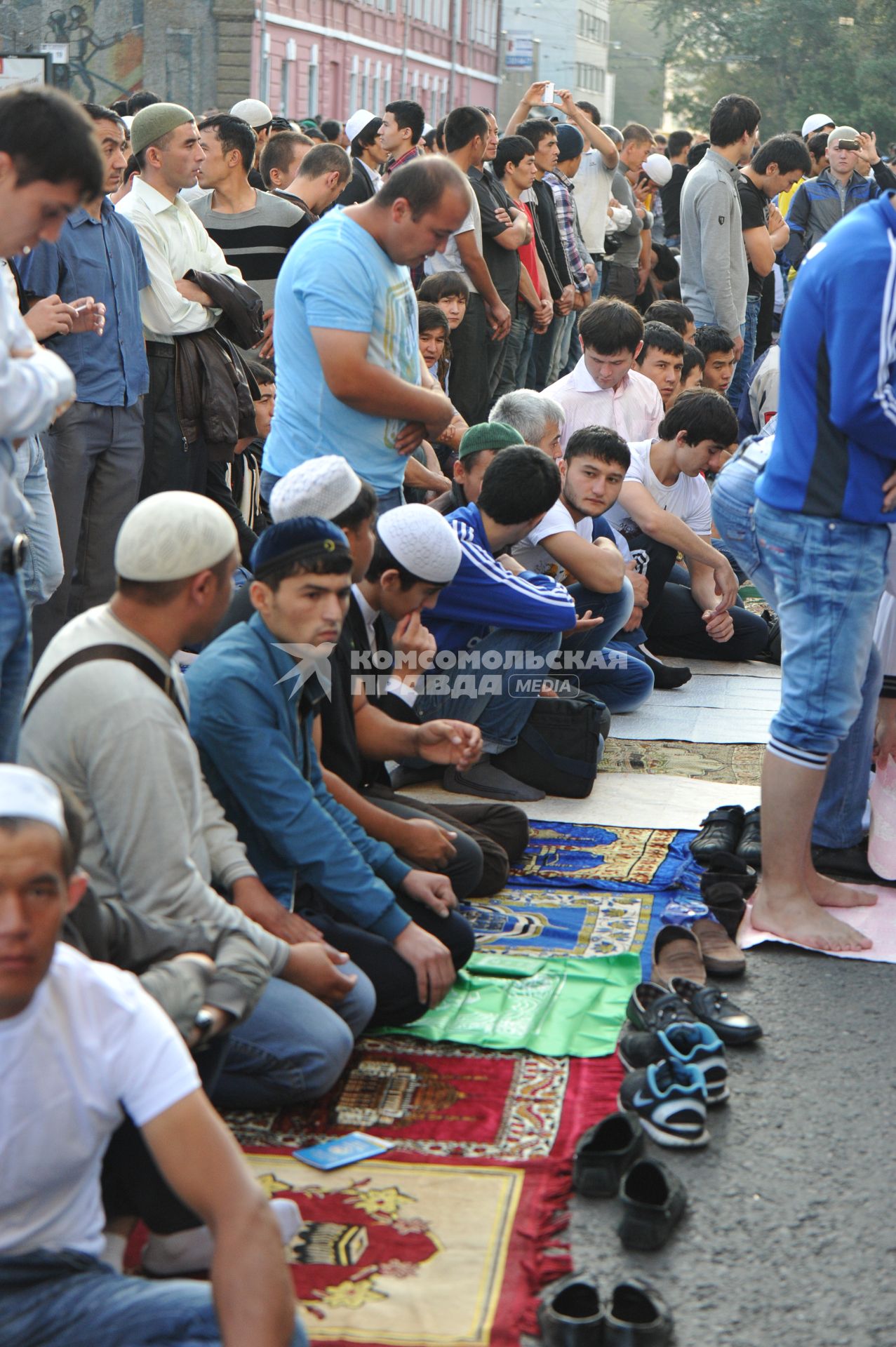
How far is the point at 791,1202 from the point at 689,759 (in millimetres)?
3163

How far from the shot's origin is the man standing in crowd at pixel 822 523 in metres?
4.09

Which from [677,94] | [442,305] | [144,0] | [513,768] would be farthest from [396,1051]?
[677,94]

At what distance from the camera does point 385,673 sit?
15.8 feet

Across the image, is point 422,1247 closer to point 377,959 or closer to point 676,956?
point 377,959

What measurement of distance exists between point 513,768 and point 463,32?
49.2m

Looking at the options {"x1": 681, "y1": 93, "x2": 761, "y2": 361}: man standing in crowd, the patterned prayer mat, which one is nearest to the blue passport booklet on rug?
the patterned prayer mat

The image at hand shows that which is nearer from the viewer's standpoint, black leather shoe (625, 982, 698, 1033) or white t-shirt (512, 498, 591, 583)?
black leather shoe (625, 982, 698, 1033)

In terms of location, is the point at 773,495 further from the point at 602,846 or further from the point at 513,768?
the point at 513,768

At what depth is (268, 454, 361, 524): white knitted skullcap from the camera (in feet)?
13.8

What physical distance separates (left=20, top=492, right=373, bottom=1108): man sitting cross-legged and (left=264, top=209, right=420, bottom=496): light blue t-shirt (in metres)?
1.80

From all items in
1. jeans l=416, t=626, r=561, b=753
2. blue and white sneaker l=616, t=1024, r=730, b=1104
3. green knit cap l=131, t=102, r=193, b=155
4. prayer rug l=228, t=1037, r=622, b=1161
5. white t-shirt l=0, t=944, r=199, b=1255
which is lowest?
prayer rug l=228, t=1037, r=622, b=1161

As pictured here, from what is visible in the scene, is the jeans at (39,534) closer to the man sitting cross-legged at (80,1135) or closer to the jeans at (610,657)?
the jeans at (610,657)

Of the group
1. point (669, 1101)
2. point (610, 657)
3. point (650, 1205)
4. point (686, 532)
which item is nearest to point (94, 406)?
point (610, 657)

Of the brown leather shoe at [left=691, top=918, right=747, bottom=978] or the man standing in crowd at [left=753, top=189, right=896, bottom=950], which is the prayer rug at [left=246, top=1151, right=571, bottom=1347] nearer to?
the brown leather shoe at [left=691, top=918, right=747, bottom=978]
